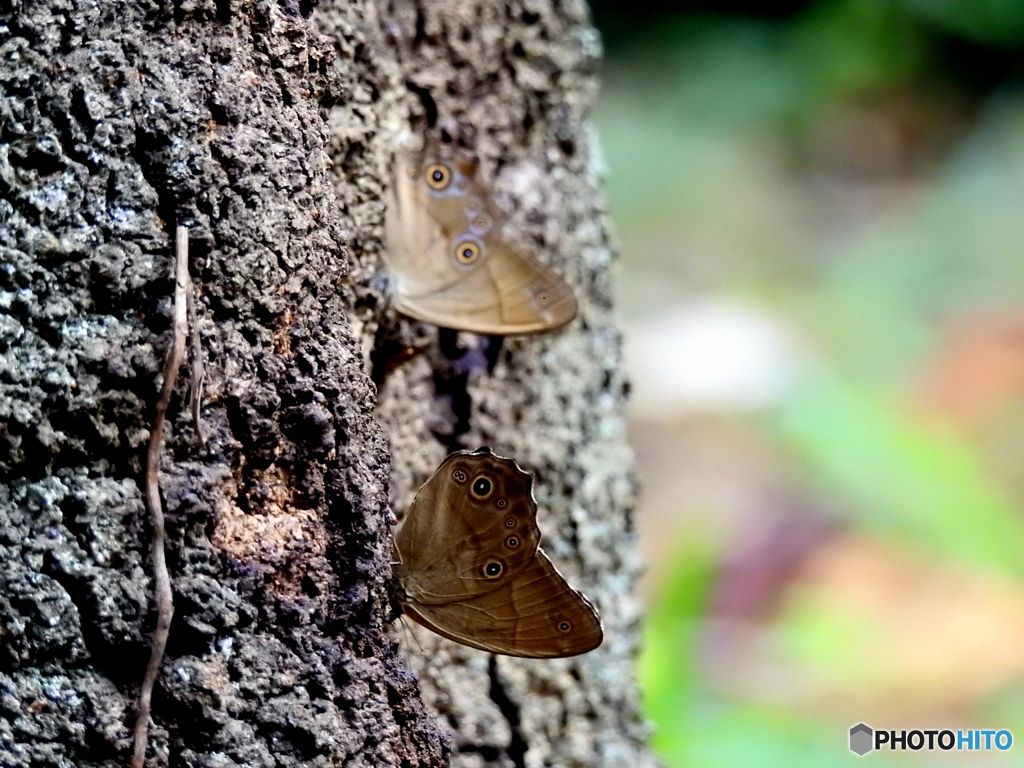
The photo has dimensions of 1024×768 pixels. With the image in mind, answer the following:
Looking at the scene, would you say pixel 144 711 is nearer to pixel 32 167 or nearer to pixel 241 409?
pixel 241 409

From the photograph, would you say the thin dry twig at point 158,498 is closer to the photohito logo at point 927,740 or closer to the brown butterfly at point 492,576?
the brown butterfly at point 492,576

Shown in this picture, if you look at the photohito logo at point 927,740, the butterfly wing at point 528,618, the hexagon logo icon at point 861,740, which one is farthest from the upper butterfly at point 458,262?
the hexagon logo icon at point 861,740

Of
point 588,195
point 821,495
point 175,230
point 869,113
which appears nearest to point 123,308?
point 175,230

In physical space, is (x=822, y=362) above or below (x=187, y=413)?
above

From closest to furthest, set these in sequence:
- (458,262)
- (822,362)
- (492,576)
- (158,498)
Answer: (158,498) → (492,576) → (458,262) → (822,362)

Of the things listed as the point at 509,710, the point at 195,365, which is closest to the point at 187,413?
the point at 195,365

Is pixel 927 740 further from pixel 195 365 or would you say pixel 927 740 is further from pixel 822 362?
pixel 195 365

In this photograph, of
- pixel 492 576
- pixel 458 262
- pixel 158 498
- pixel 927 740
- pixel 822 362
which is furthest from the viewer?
pixel 822 362

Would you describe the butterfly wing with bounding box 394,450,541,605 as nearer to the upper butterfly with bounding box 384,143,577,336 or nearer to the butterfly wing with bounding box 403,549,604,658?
the butterfly wing with bounding box 403,549,604,658
